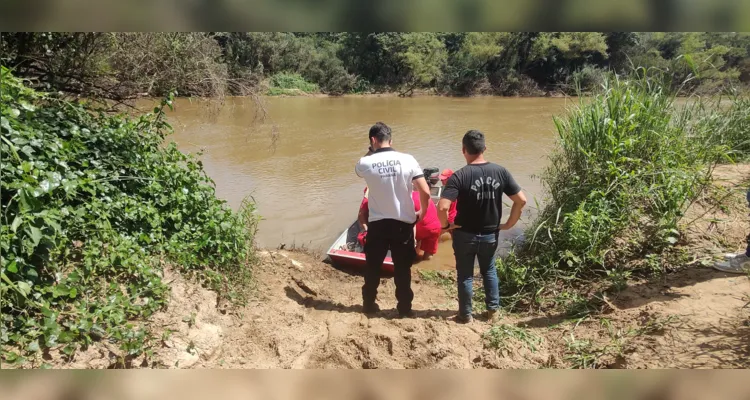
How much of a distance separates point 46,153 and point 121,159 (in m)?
0.67

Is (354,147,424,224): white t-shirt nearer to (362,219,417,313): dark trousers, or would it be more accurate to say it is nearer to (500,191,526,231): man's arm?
(362,219,417,313): dark trousers

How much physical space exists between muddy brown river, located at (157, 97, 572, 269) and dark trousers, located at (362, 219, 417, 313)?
199cm

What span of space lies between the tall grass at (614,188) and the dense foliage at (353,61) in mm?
735

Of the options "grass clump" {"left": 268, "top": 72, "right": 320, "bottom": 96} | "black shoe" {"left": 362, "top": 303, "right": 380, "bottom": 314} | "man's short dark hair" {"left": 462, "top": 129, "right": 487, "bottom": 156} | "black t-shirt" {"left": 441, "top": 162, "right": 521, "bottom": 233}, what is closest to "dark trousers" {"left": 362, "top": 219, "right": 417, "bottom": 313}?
"black shoe" {"left": 362, "top": 303, "right": 380, "bottom": 314}

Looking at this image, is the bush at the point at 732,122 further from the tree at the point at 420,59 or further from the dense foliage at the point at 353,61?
the tree at the point at 420,59

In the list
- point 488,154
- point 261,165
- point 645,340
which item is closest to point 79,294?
point 645,340

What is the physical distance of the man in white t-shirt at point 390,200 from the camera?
132 inches

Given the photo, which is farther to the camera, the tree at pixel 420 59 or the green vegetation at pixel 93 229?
the tree at pixel 420 59

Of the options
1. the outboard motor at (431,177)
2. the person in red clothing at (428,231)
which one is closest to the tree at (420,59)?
the outboard motor at (431,177)

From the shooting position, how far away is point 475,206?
3223mm

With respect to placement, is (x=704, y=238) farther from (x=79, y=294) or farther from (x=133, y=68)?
(x=133, y=68)

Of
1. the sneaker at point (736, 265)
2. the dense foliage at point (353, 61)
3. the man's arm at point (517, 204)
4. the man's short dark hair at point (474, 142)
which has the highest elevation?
the dense foliage at point (353, 61)

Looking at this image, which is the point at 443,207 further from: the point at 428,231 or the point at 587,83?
the point at 587,83

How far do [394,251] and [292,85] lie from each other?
2840 centimetres
